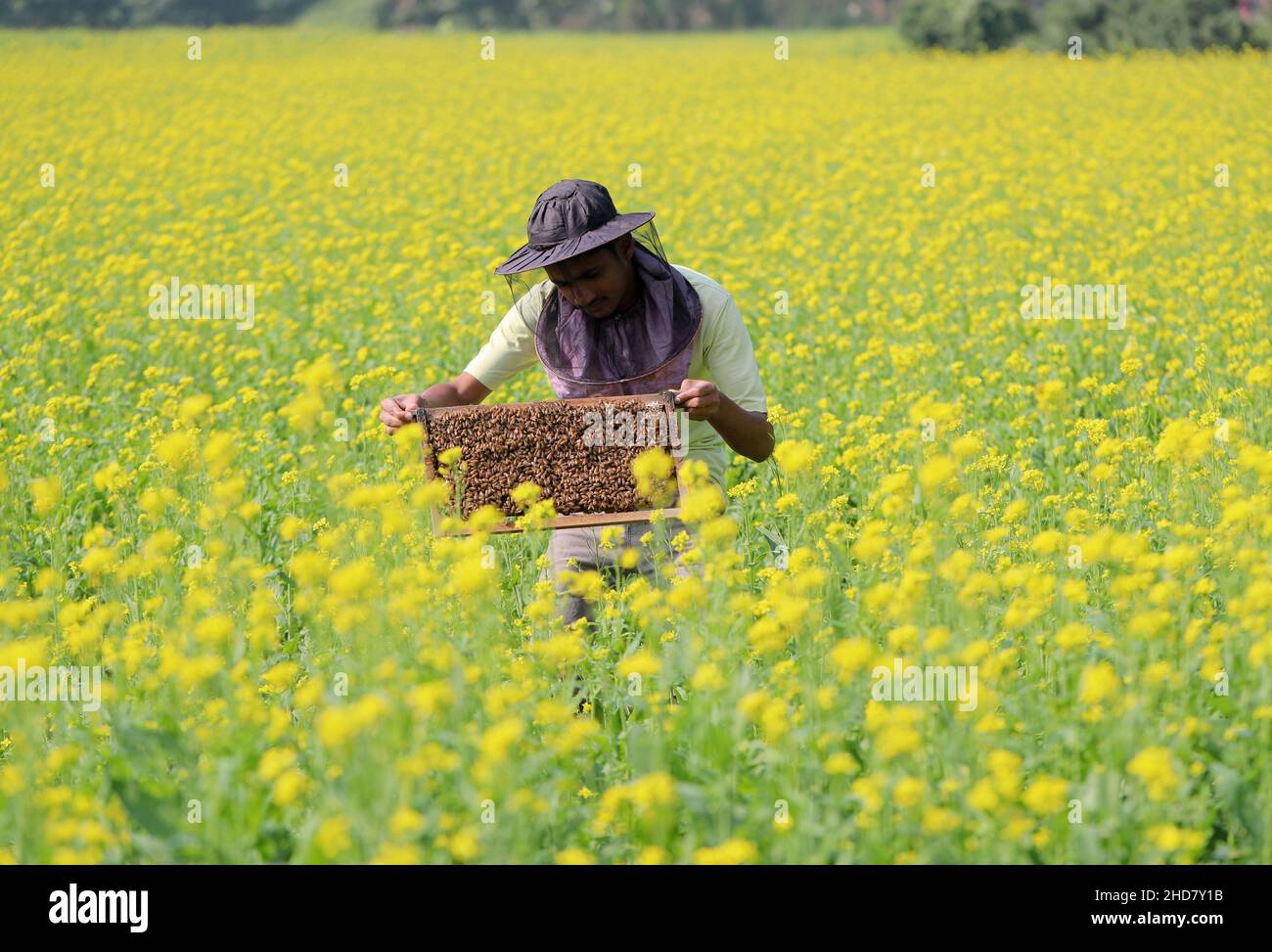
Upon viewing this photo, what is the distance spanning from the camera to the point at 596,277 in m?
3.54

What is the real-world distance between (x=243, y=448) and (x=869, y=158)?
9489 millimetres

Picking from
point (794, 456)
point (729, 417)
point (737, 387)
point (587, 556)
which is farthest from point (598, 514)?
point (794, 456)

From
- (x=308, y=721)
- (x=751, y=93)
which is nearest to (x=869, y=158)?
(x=751, y=93)

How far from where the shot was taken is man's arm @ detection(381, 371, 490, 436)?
3648 millimetres

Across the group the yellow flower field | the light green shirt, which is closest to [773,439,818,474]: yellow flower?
the yellow flower field

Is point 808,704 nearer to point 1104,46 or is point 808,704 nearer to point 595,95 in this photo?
point 595,95

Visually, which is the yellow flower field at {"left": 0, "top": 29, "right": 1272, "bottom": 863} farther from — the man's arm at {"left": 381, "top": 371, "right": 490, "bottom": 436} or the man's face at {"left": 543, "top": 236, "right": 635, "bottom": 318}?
the man's face at {"left": 543, "top": 236, "right": 635, "bottom": 318}

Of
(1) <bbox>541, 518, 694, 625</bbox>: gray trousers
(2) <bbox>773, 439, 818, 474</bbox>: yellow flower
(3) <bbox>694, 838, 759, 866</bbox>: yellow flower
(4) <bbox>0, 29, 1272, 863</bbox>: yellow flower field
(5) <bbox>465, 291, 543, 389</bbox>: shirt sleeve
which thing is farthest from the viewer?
(5) <bbox>465, 291, 543, 389</bbox>: shirt sleeve

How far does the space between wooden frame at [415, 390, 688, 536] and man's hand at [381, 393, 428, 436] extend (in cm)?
3

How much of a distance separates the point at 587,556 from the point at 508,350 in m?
0.67

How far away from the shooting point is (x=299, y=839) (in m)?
2.57

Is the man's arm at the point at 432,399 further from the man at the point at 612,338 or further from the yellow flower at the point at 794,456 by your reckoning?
the yellow flower at the point at 794,456

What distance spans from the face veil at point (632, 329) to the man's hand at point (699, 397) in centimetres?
27

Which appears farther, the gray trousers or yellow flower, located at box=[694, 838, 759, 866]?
the gray trousers
